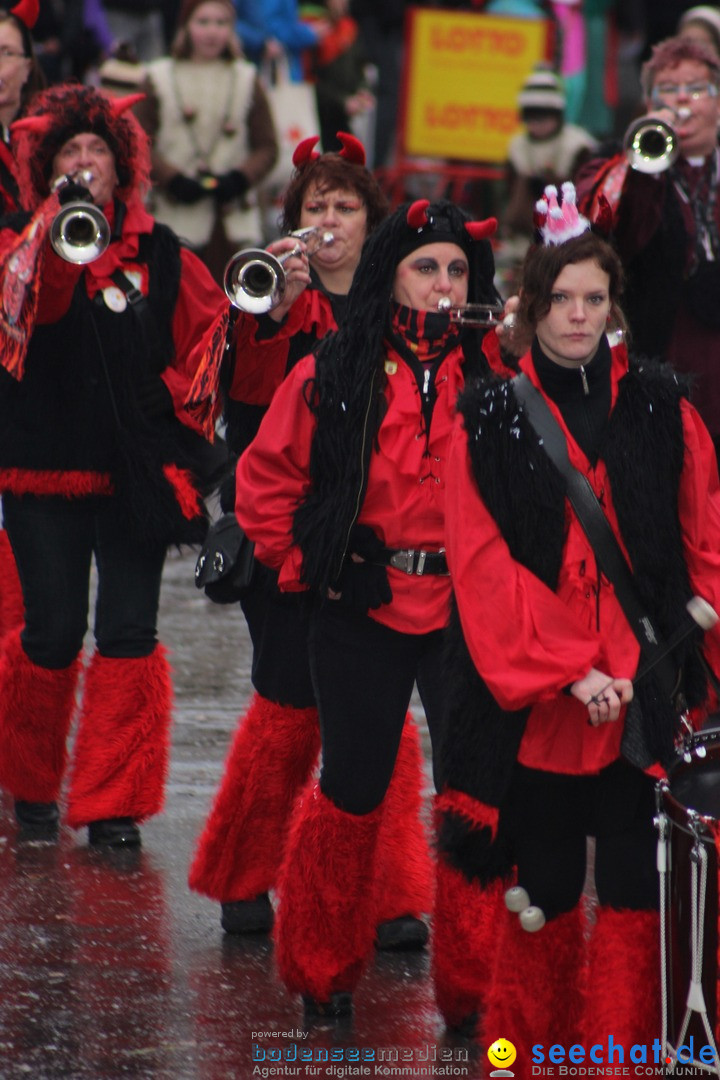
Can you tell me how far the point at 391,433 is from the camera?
4691mm

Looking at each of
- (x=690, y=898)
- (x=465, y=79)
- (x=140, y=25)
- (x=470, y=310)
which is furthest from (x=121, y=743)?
(x=465, y=79)

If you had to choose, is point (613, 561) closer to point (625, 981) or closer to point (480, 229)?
point (625, 981)

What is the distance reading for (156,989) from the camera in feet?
16.1

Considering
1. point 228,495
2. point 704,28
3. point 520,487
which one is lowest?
point 228,495

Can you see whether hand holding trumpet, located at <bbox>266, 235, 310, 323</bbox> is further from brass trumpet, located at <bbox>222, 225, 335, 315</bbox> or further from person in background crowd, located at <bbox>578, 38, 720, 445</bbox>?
person in background crowd, located at <bbox>578, 38, 720, 445</bbox>

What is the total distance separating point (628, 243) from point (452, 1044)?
279 cm

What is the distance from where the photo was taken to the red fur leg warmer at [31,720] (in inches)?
240

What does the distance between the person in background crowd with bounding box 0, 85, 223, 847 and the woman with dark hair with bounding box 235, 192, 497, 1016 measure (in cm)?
128

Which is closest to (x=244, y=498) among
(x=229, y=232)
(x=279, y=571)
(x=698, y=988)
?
(x=279, y=571)

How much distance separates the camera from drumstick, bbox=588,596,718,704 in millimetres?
3971

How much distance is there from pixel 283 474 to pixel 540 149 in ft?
28.4

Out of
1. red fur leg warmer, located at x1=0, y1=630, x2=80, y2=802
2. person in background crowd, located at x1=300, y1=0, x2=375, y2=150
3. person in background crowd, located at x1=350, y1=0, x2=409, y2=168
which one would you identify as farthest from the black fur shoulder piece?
person in background crowd, located at x1=350, y1=0, x2=409, y2=168

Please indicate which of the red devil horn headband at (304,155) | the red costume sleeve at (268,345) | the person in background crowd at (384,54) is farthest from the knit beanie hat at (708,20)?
the person in background crowd at (384,54)

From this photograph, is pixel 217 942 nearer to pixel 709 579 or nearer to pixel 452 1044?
pixel 452 1044
